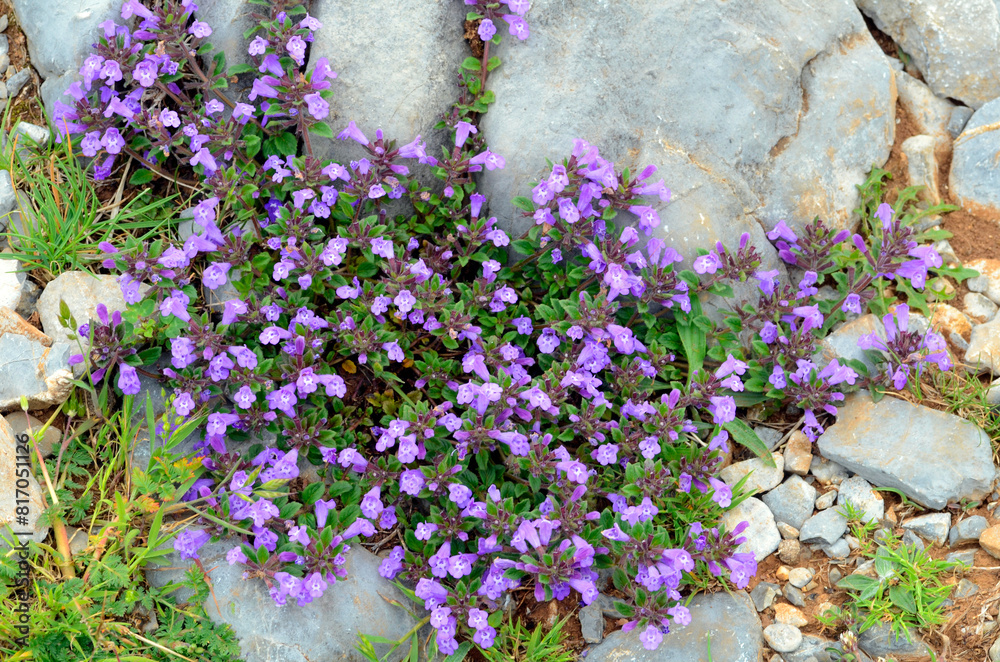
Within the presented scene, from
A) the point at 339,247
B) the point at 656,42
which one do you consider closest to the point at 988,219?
the point at 656,42

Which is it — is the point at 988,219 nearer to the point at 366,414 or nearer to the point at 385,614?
the point at 366,414

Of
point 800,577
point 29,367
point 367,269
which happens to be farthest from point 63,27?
point 800,577

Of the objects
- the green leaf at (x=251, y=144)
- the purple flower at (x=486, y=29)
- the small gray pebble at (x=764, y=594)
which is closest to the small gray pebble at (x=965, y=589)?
the small gray pebble at (x=764, y=594)

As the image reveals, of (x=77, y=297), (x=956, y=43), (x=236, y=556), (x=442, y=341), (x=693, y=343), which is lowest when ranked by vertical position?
(x=236, y=556)

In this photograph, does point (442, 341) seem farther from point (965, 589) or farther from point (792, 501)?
point (965, 589)

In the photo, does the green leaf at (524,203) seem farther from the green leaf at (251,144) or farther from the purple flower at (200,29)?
the purple flower at (200,29)

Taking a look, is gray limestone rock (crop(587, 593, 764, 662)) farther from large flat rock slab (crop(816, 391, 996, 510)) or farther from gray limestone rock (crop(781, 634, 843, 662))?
large flat rock slab (crop(816, 391, 996, 510))
